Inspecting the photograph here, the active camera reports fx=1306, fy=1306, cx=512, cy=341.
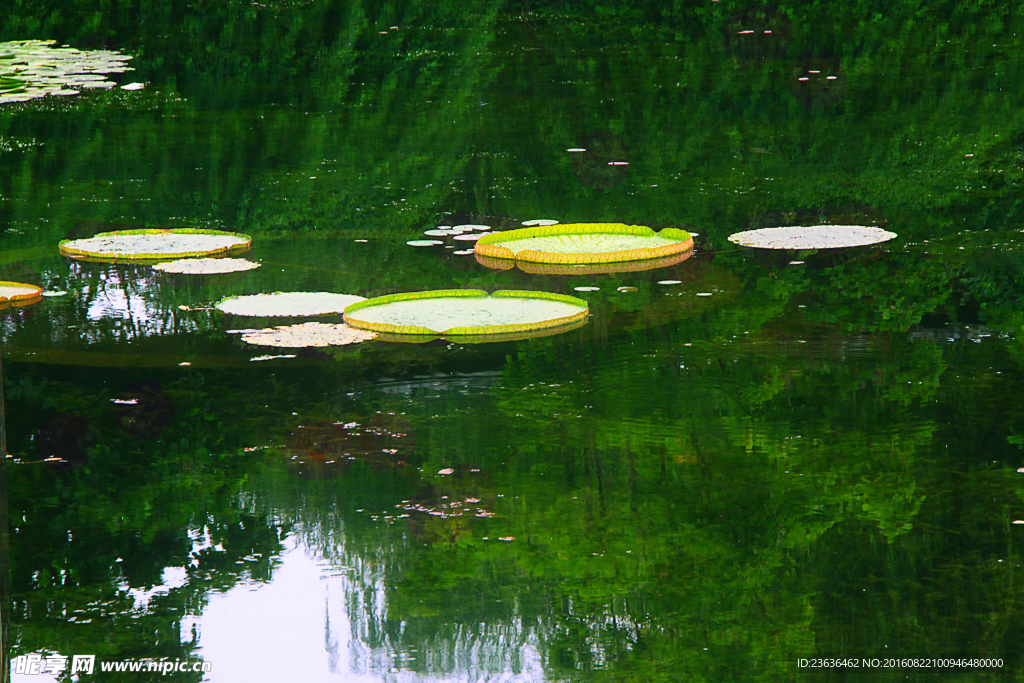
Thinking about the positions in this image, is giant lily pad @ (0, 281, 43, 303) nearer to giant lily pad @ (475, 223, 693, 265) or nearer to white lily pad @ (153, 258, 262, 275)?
white lily pad @ (153, 258, 262, 275)

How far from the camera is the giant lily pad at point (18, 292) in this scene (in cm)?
457

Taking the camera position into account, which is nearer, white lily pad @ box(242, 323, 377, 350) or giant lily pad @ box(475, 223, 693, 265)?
white lily pad @ box(242, 323, 377, 350)

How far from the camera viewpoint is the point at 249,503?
292 centimetres

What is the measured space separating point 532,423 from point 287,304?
136cm

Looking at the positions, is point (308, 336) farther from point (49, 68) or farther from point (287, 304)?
point (49, 68)

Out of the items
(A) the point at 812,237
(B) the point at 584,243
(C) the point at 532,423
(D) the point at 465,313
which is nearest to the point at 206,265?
(D) the point at 465,313

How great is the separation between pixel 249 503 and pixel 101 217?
11.3 feet

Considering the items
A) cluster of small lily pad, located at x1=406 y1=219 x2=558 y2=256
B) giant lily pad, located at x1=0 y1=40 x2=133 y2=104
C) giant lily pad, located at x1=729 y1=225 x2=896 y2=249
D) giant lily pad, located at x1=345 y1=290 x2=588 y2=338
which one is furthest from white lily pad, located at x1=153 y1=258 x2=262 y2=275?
giant lily pad, located at x1=0 y1=40 x2=133 y2=104

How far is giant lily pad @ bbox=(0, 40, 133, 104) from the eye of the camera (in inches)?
373

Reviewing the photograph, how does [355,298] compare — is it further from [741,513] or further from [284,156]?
[284,156]

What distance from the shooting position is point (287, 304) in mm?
4395

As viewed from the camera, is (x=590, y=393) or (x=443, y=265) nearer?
(x=590, y=393)

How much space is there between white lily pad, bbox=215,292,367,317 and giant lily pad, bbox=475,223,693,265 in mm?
854

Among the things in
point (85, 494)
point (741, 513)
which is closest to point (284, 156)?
point (85, 494)
